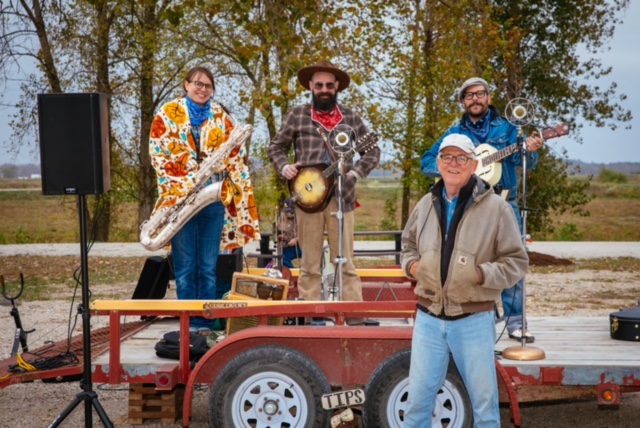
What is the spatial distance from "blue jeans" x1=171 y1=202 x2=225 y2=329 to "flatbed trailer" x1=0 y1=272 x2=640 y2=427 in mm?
778

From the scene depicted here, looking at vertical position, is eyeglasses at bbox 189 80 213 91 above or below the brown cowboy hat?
below

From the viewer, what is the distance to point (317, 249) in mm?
6039

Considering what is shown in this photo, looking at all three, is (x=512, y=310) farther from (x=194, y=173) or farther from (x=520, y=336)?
(x=194, y=173)

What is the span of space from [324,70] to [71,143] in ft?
6.59

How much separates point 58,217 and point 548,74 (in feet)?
49.2

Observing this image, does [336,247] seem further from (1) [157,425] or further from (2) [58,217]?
(2) [58,217]

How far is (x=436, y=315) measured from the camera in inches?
152

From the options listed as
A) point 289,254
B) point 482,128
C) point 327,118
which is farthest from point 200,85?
point 289,254

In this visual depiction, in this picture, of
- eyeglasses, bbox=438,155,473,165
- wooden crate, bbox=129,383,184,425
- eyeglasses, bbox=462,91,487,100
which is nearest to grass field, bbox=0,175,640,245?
eyeglasses, bbox=462,91,487,100

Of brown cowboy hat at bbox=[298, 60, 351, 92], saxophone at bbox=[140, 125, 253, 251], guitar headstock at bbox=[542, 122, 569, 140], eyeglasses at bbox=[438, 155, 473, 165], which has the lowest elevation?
saxophone at bbox=[140, 125, 253, 251]

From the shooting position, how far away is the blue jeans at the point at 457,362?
149 inches

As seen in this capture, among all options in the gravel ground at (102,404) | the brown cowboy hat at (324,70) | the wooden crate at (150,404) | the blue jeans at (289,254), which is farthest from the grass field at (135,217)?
the wooden crate at (150,404)

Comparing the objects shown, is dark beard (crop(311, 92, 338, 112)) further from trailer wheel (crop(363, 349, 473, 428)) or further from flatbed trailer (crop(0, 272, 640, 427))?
trailer wheel (crop(363, 349, 473, 428))

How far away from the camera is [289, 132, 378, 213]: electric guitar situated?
588 centimetres
